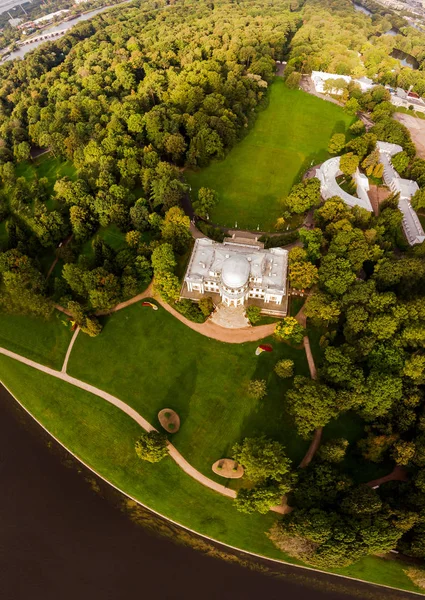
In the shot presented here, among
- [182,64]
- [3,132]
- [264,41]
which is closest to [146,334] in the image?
[3,132]

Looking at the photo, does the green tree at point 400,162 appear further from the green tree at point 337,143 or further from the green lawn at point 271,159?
the green lawn at point 271,159

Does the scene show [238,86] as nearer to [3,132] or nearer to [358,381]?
[3,132]

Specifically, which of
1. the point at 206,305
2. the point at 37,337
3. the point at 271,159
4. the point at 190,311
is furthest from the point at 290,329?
the point at 271,159

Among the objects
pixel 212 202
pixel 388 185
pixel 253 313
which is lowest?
pixel 253 313

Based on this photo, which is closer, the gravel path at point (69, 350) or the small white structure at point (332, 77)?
the gravel path at point (69, 350)

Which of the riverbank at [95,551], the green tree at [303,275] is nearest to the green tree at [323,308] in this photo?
the green tree at [303,275]

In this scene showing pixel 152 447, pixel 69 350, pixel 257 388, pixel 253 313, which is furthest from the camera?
pixel 69 350

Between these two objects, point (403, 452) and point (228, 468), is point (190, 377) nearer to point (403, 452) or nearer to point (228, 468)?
point (228, 468)
